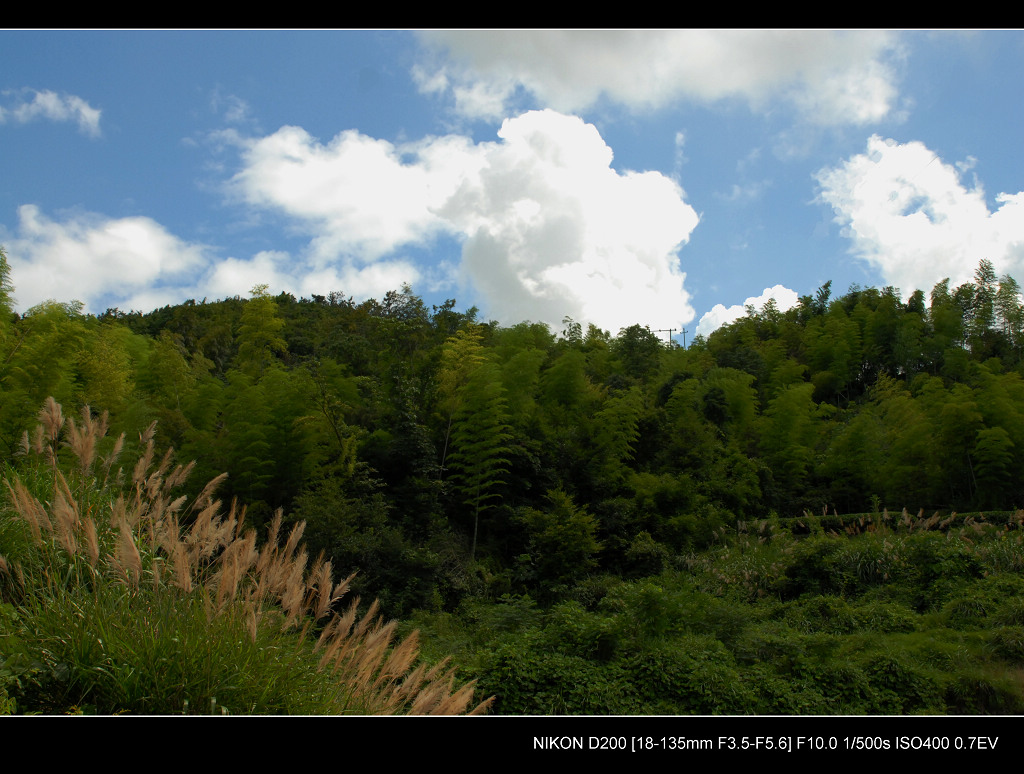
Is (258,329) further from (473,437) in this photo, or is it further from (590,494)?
(590,494)

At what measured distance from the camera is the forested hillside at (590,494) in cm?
680

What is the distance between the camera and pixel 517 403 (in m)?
18.5

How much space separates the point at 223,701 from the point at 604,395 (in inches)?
813

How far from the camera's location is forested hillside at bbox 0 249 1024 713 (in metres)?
6.80

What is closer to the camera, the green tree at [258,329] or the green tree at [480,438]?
the green tree at [480,438]

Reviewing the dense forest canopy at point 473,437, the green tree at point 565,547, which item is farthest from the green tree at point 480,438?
the green tree at point 565,547

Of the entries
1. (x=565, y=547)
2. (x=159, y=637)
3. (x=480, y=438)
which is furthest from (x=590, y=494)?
(x=159, y=637)

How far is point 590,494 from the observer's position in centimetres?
1852

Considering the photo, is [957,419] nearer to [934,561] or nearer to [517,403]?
[934,561]

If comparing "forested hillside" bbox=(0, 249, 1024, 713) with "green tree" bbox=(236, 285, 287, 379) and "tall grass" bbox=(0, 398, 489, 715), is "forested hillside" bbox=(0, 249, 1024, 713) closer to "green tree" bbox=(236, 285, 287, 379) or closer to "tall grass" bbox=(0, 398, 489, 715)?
"green tree" bbox=(236, 285, 287, 379)

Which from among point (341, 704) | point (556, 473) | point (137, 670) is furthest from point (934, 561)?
point (137, 670)

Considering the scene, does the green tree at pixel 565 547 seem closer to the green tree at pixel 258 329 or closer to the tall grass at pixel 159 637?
the green tree at pixel 258 329

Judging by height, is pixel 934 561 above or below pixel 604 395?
below

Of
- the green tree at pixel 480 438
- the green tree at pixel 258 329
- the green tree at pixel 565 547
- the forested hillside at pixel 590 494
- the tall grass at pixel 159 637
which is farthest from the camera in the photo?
the green tree at pixel 258 329
